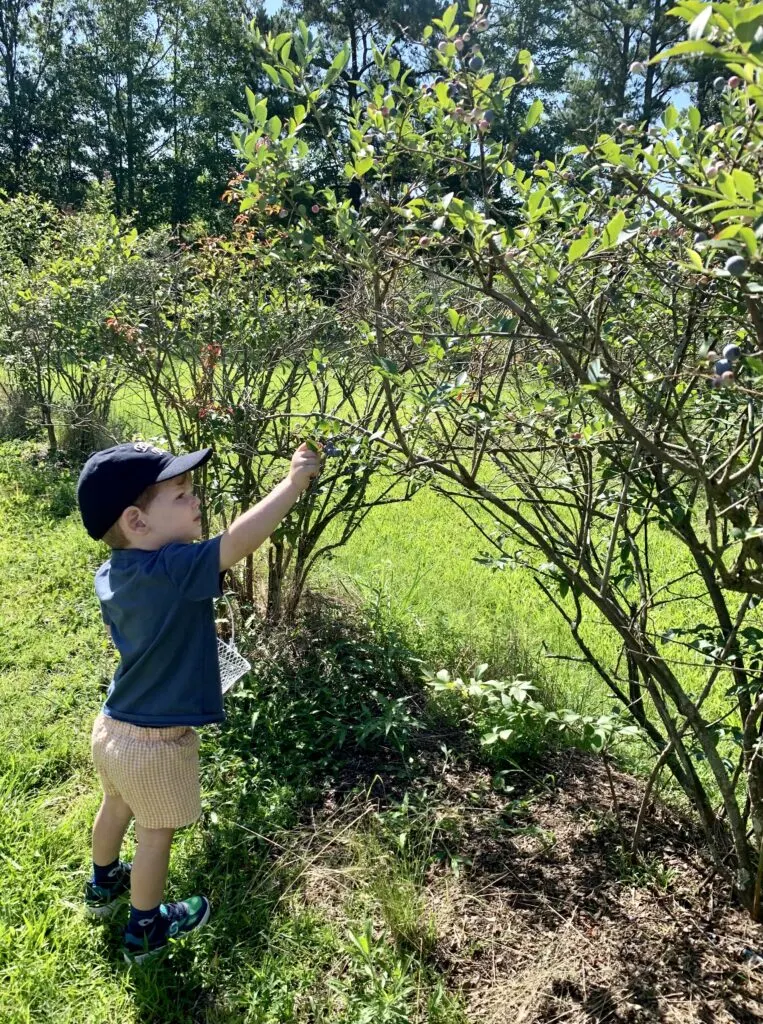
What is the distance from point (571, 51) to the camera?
22938 mm

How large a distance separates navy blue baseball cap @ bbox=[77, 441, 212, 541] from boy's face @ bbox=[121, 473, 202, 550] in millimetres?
45

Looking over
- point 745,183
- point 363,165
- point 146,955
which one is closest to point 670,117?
point 363,165

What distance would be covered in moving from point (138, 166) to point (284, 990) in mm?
33948

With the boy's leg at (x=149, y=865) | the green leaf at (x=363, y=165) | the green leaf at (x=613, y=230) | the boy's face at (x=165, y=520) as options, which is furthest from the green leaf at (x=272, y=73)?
the boy's leg at (x=149, y=865)

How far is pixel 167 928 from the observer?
2.11 meters

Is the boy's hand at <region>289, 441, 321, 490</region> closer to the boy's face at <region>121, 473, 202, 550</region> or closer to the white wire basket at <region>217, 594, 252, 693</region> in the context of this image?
the boy's face at <region>121, 473, 202, 550</region>

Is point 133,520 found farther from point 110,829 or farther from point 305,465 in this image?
point 110,829

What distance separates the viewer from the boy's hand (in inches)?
74.2

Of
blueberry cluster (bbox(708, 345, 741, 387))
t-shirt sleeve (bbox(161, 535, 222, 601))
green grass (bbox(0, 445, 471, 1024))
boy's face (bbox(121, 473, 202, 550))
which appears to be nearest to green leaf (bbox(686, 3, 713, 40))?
blueberry cluster (bbox(708, 345, 741, 387))

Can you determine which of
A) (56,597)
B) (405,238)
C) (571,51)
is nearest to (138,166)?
(571,51)

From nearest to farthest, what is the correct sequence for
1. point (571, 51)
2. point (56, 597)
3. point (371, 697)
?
1. point (371, 697)
2. point (56, 597)
3. point (571, 51)

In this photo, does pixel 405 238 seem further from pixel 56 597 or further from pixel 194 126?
pixel 194 126

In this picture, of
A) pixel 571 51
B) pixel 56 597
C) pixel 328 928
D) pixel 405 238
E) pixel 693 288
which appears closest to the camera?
pixel 693 288

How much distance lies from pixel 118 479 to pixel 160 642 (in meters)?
0.43
